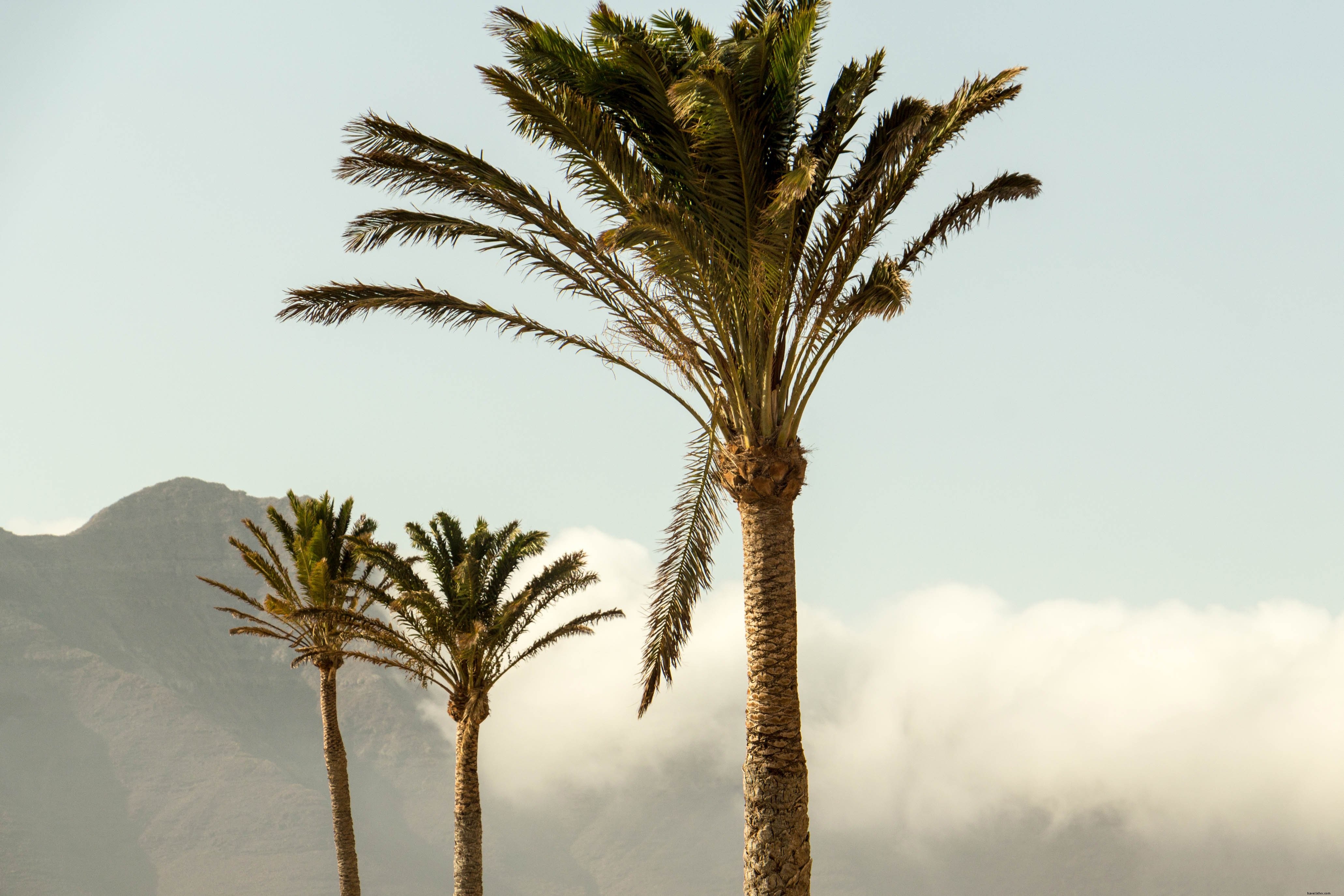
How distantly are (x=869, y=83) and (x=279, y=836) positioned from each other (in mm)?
166480

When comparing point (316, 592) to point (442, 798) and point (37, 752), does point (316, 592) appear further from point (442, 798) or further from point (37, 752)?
point (442, 798)

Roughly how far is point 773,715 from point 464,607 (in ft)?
39.4

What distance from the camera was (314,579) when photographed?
2167 cm

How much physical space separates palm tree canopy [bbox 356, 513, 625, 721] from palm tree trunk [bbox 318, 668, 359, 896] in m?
2.82

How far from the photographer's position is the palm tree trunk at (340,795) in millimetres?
23609

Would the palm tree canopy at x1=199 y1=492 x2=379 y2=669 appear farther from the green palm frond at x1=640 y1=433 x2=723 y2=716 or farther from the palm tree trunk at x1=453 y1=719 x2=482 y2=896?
the green palm frond at x1=640 y1=433 x2=723 y2=716

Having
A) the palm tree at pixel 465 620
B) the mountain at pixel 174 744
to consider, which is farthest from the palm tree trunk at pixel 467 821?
the mountain at pixel 174 744

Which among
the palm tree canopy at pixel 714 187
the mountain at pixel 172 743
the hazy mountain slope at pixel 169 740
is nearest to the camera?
the palm tree canopy at pixel 714 187

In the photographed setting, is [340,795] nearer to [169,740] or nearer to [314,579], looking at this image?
[314,579]

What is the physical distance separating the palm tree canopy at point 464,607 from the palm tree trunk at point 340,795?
2.82m

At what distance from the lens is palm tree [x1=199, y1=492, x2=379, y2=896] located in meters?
21.8

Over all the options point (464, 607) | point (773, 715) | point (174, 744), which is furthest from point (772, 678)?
point (174, 744)

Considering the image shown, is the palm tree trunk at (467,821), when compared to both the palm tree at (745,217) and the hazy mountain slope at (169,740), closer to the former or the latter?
the palm tree at (745,217)

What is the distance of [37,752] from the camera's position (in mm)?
151125
